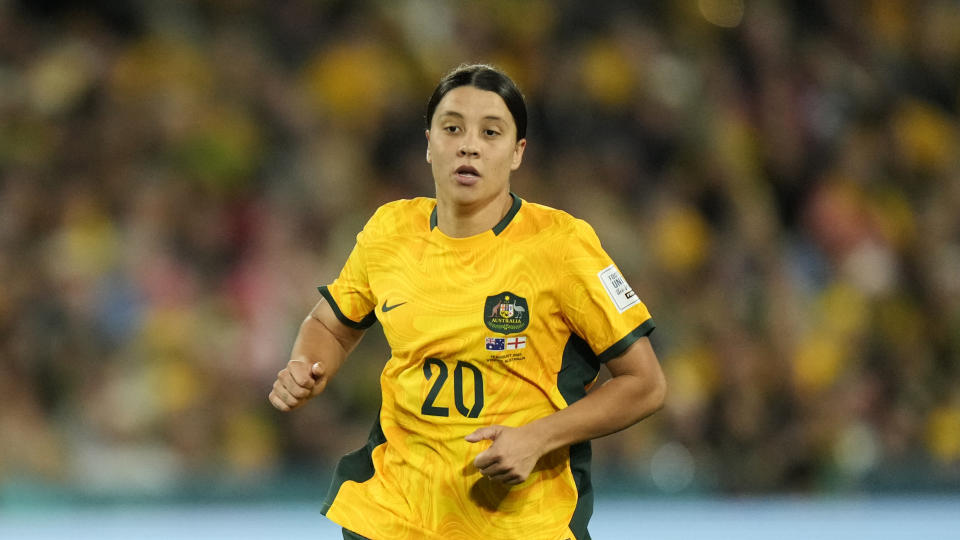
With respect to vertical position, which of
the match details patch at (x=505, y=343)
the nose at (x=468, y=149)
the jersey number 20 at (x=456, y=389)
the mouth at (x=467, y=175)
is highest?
the nose at (x=468, y=149)

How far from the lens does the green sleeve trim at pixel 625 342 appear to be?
9.40 feet

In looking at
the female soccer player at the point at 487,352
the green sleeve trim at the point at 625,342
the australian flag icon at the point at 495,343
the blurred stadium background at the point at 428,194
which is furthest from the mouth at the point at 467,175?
the blurred stadium background at the point at 428,194

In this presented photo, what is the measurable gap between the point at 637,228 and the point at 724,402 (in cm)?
113

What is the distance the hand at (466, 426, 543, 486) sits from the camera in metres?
2.68

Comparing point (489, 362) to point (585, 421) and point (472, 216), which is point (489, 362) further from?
point (472, 216)

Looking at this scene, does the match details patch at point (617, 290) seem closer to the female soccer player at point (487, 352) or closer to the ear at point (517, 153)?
the female soccer player at point (487, 352)

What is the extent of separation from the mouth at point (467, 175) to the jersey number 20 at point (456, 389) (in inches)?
16.4

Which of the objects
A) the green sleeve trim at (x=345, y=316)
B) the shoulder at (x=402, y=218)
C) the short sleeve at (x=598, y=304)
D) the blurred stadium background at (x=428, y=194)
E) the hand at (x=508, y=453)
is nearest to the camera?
the hand at (x=508, y=453)

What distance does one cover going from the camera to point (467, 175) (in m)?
2.96

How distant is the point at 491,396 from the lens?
9.53 ft

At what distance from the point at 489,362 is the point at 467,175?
438mm

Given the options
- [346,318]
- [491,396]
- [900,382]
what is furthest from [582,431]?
[900,382]

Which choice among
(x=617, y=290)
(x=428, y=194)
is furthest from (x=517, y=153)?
(x=428, y=194)

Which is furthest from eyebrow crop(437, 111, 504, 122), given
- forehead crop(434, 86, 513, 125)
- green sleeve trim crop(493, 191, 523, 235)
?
green sleeve trim crop(493, 191, 523, 235)
